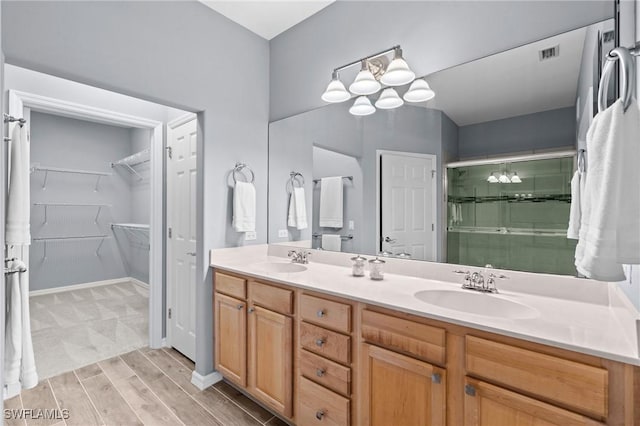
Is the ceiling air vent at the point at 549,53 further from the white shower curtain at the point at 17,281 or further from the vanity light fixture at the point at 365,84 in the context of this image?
the white shower curtain at the point at 17,281

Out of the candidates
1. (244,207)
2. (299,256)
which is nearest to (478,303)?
(299,256)

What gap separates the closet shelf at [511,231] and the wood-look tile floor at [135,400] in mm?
1567

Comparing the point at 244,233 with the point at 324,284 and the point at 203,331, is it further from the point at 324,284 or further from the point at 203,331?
the point at 324,284

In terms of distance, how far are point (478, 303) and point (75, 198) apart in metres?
5.68

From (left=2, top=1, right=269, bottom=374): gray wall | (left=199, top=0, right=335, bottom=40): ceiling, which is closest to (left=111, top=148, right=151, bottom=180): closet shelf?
(left=2, top=1, right=269, bottom=374): gray wall

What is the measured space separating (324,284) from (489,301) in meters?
0.80

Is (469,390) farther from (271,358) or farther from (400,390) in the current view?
(271,358)

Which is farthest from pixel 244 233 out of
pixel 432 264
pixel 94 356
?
pixel 94 356

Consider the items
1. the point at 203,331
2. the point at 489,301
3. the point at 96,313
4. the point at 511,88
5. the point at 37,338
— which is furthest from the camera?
the point at 96,313

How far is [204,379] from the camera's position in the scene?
227 centimetres

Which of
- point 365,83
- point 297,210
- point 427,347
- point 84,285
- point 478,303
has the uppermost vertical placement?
point 365,83

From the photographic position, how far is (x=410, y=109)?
6.39 feet

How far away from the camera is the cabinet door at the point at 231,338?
206cm

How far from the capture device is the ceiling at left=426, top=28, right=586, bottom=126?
1.44 metres
